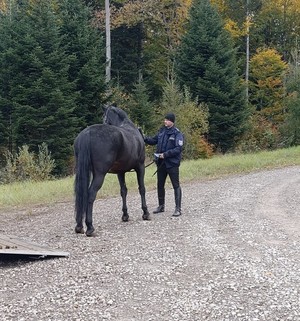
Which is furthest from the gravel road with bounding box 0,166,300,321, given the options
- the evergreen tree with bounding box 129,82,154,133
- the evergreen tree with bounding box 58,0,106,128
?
the evergreen tree with bounding box 129,82,154,133

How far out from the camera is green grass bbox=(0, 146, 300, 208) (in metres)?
12.9

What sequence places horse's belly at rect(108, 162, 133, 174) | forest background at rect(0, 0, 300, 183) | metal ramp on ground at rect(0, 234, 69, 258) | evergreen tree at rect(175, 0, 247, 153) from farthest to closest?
evergreen tree at rect(175, 0, 247, 153), forest background at rect(0, 0, 300, 183), horse's belly at rect(108, 162, 133, 174), metal ramp on ground at rect(0, 234, 69, 258)

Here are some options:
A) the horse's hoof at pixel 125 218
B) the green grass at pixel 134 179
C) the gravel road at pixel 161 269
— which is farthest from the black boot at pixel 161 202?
the green grass at pixel 134 179

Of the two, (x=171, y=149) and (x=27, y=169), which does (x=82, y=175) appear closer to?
(x=171, y=149)

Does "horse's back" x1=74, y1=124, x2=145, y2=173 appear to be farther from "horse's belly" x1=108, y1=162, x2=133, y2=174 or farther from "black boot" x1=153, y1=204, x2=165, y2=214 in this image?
"black boot" x1=153, y1=204, x2=165, y2=214

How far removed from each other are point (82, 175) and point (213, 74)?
24460mm

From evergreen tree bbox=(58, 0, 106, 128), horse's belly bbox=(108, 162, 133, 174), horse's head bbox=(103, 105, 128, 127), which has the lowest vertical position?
horse's belly bbox=(108, 162, 133, 174)

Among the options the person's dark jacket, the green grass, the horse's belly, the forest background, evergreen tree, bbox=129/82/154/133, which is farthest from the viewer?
evergreen tree, bbox=129/82/154/133

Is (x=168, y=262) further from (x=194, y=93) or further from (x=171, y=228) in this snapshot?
(x=194, y=93)

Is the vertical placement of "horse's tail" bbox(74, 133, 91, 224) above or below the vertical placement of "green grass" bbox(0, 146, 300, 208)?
above

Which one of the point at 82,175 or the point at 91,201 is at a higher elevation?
the point at 82,175

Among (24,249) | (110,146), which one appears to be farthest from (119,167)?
(24,249)

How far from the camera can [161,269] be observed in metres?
6.25

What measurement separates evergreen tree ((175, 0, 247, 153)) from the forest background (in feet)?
0.25
